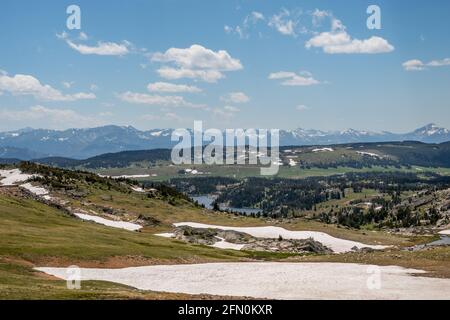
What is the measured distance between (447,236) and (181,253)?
149 metres

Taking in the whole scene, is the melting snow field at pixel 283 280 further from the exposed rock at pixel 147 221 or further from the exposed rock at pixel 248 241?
the exposed rock at pixel 147 221

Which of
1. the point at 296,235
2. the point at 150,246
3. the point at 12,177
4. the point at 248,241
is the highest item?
the point at 12,177

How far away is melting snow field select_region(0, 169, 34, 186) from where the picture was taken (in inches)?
6722

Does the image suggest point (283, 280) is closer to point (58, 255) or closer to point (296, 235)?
point (58, 255)

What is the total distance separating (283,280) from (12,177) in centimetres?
14899

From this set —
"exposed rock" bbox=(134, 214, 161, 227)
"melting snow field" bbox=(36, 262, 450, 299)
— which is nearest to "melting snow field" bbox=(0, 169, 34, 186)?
"exposed rock" bbox=(134, 214, 161, 227)

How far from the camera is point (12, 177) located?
177 metres

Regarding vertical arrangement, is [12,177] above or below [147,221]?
above

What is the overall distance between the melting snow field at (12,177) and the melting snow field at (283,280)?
4804 inches

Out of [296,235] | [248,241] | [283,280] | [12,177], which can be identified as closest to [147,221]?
[248,241]

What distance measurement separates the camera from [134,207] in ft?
546

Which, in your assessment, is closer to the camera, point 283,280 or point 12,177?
point 283,280
